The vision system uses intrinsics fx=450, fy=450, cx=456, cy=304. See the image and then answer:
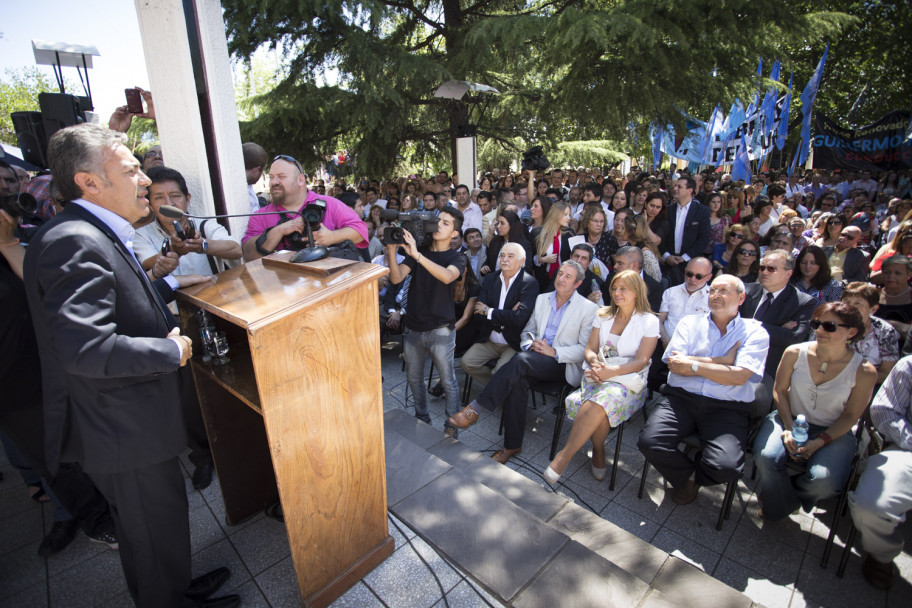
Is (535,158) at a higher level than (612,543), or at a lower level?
higher

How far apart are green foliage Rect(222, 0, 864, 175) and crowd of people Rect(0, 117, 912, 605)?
3718 millimetres

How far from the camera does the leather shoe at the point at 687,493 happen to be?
3.01 metres

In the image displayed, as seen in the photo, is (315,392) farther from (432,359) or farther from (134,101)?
(134,101)

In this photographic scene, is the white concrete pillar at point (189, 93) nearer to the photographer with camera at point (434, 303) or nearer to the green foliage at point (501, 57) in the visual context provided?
the photographer with camera at point (434, 303)

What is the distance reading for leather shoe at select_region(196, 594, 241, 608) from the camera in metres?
1.87

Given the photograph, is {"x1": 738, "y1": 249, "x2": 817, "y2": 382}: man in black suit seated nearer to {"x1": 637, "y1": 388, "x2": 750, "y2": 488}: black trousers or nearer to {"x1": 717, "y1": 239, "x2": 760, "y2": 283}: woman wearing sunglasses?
{"x1": 717, "y1": 239, "x2": 760, "y2": 283}: woman wearing sunglasses

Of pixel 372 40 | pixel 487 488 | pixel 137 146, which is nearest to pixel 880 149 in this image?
pixel 372 40

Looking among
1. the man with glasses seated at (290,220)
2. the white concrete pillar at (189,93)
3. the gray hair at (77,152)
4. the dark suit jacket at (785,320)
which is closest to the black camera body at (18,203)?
the gray hair at (77,152)

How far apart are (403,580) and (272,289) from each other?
1381 millimetres

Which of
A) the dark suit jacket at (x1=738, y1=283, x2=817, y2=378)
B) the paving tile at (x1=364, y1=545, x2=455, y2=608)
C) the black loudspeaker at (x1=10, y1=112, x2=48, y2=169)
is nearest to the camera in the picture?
the paving tile at (x1=364, y1=545, x2=455, y2=608)

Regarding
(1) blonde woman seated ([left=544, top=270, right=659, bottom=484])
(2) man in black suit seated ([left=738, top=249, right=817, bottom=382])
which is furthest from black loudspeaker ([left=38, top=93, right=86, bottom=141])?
(2) man in black suit seated ([left=738, top=249, right=817, bottom=382])

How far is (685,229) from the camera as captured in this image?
575 centimetres

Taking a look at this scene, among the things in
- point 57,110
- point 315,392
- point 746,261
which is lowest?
point 746,261

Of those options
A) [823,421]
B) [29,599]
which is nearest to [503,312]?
[823,421]
